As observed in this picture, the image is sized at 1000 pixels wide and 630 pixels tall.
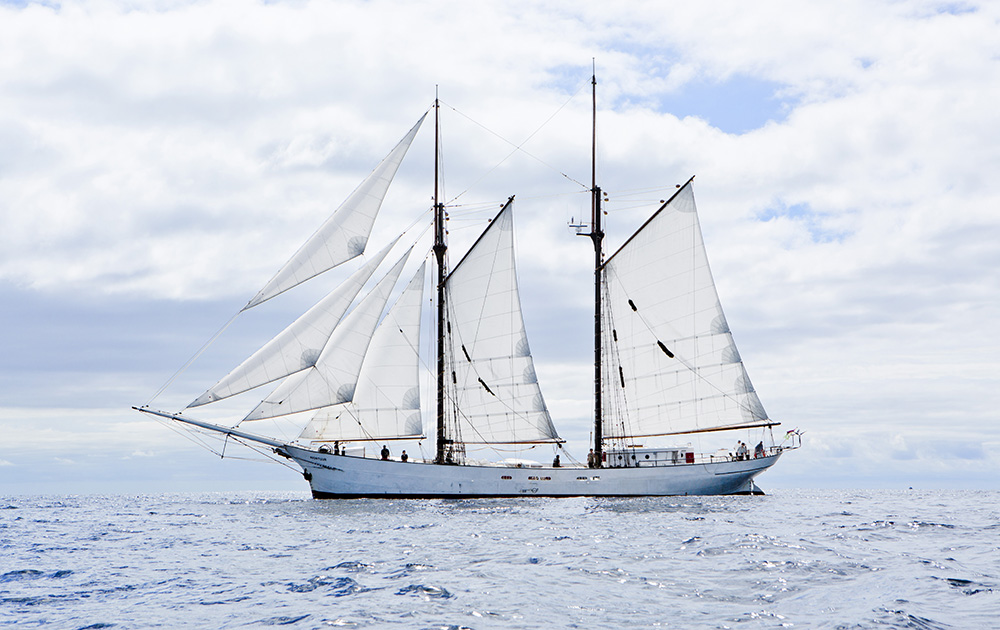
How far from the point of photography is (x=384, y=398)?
5472 centimetres

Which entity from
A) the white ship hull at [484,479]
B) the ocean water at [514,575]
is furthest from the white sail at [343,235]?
the ocean water at [514,575]

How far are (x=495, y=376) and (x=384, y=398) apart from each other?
7552 millimetres

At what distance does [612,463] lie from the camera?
196 feet

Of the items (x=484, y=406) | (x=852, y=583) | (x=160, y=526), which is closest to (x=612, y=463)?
(x=484, y=406)

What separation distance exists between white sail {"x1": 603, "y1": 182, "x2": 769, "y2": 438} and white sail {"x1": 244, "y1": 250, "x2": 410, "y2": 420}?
Result: 17.0 metres

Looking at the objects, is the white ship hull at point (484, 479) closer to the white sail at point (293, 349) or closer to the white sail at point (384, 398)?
the white sail at point (384, 398)

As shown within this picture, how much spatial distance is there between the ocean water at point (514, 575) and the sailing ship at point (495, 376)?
14.7m

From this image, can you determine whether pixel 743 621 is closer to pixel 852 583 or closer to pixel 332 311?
pixel 852 583

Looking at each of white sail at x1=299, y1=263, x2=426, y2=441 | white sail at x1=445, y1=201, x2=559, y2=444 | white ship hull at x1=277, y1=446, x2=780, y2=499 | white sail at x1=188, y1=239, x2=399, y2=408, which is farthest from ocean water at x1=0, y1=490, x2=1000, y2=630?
white sail at x1=445, y1=201, x2=559, y2=444

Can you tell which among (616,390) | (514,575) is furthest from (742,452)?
(514,575)

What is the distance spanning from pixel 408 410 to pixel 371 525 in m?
16.8

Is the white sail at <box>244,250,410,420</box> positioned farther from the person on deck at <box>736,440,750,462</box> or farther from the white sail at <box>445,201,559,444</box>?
the person on deck at <box>736,440,750,462</box>

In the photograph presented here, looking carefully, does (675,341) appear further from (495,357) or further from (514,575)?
(514,575)

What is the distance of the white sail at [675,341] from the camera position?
5631 cm
